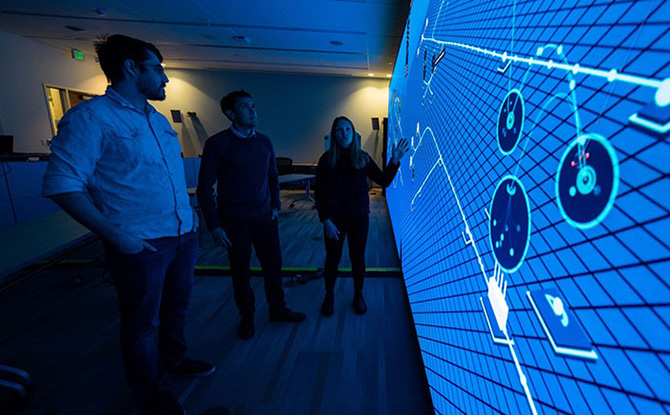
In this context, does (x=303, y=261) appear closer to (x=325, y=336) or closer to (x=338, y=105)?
(x=325, y=336)

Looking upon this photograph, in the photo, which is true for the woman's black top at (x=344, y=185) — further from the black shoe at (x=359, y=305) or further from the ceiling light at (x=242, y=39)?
the ceiling light at (x=242, y=39)

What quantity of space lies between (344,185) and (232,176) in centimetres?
66

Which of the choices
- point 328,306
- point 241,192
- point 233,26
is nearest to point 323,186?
point 241,192

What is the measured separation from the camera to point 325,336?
1850 mm

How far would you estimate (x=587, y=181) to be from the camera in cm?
41

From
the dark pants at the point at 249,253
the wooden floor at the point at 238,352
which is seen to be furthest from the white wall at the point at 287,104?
the dark pants at the point at 249,253

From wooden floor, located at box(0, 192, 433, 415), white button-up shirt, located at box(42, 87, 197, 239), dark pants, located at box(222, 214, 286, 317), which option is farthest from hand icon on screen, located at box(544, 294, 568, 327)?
dark pants, located at box(222, 214, 286, 317)

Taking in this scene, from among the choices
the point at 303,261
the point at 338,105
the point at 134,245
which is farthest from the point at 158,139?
the point at 338,105

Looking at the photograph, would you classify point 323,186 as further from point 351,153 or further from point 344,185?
point 351,153

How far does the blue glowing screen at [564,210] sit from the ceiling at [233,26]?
3.53 m

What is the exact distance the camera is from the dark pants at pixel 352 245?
1942mm

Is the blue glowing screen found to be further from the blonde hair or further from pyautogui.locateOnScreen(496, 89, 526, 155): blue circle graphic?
the blonde hair

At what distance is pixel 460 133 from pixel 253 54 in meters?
6.23

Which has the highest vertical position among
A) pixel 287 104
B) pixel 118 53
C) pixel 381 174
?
pixel 287 104
